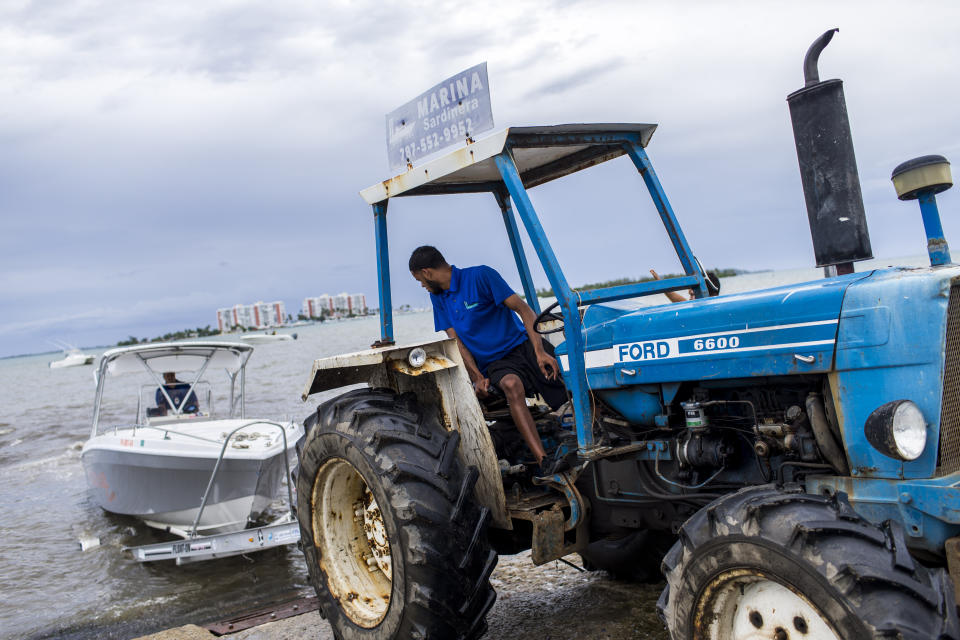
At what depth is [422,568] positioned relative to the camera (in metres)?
Result: 3.37

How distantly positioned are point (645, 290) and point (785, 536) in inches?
61.7

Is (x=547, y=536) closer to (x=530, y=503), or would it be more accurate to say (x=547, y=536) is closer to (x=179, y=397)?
(x=530, y=503)

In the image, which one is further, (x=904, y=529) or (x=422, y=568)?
(x=422, y=568)

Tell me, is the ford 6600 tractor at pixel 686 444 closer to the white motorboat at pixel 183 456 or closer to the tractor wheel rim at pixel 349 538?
the tractor wheel rim at pixel 349 538

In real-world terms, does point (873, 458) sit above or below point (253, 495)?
above

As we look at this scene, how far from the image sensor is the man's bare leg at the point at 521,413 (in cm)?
394

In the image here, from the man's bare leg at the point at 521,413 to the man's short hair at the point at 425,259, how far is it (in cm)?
90

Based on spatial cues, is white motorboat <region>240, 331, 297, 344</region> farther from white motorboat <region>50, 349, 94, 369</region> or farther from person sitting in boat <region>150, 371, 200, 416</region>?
white motorboat <region>50, 349, 94, 369</region>

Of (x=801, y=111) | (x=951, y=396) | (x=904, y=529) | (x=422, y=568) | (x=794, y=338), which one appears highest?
(x=801, y=111)

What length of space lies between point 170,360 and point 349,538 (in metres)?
6.90

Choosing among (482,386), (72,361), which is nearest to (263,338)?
(482,386)

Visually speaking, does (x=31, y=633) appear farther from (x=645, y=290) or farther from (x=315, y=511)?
(x=645, y=290)

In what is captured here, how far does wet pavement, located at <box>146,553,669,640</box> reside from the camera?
164 inches

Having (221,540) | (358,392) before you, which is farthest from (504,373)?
(221,540)
